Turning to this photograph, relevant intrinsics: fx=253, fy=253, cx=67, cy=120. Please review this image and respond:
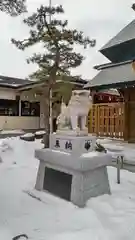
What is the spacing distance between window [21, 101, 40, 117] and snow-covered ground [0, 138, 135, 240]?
12.9 m

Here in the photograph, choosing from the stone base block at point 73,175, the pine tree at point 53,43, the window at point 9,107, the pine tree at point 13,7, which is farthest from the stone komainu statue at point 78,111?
the window at point 9,107

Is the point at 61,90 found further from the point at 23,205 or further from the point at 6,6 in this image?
the point at 23,205

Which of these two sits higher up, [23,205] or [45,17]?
[45,17]

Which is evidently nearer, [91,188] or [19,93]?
[91,188]

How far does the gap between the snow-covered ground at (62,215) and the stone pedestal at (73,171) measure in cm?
13

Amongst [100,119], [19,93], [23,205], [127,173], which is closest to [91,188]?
[23,205]

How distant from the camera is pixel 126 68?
934 cm

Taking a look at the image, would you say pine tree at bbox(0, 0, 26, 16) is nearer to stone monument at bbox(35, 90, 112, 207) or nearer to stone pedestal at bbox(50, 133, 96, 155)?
stone monument at bbox(35, 90, 112, 207)

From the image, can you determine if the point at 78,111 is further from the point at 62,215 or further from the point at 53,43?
the point at 53,43

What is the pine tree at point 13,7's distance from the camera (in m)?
4.17

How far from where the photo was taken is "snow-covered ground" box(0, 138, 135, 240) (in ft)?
9.32

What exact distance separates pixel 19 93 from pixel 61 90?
265 inches

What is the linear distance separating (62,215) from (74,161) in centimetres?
75

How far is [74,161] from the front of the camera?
3664 mm
